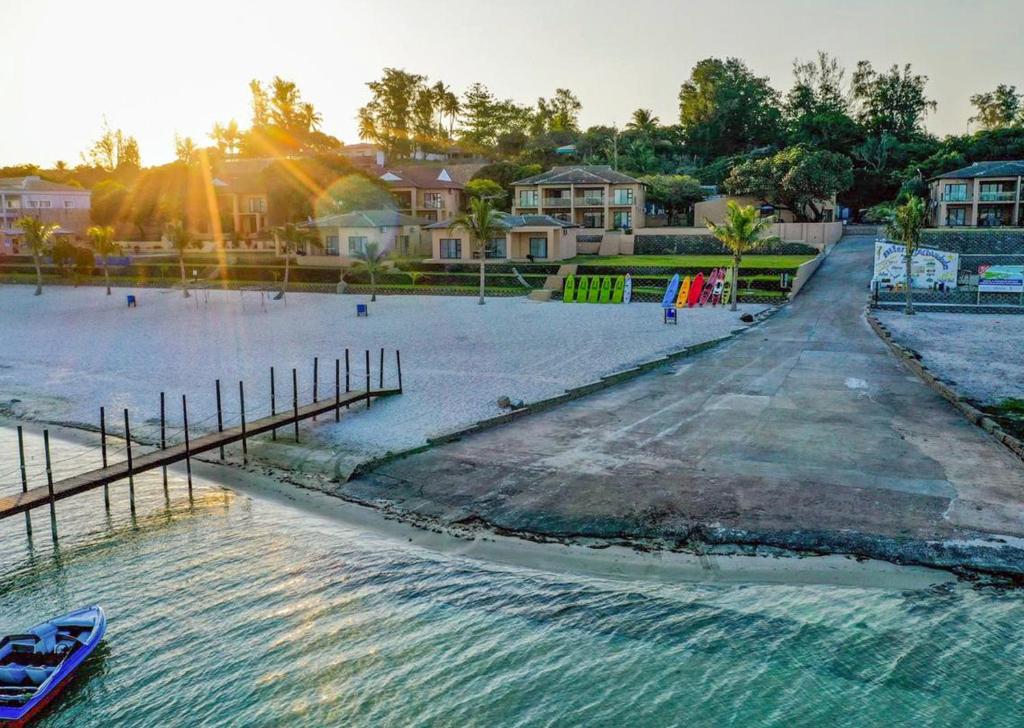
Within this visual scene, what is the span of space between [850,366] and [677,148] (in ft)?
276

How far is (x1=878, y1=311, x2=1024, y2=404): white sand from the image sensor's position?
2567 cm

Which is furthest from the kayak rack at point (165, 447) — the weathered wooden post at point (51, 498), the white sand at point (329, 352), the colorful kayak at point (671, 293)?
the colorful kayak at point (671, 293)

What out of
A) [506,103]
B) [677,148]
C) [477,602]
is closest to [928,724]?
[477,602]

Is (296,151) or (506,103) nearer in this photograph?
(296,151)

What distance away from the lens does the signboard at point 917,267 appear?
48.3 meters

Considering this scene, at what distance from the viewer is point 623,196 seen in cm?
7688

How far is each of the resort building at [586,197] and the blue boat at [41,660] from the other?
6654 cm

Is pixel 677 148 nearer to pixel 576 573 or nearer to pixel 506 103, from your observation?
pixel 506 103

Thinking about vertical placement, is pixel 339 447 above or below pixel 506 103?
below

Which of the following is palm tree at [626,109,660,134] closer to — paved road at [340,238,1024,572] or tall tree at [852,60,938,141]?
tall tree at [852,60,938,141]

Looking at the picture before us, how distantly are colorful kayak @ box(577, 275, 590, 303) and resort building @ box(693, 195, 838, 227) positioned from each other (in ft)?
97.6

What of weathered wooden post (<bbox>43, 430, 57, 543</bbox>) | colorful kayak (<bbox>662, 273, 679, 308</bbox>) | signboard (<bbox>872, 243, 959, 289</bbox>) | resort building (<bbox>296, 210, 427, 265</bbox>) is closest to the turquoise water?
weathered wooden post (<bbox>43, 430, 57, 543</bbox>)

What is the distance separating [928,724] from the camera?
10398mm

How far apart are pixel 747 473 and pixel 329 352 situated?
834 inches
